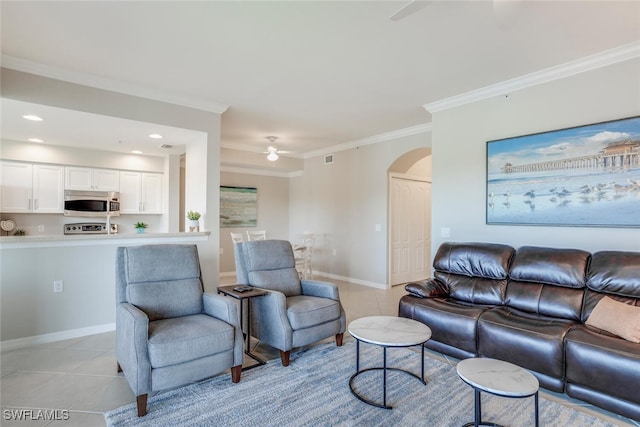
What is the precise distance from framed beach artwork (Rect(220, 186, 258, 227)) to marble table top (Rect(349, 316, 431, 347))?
4.90 m

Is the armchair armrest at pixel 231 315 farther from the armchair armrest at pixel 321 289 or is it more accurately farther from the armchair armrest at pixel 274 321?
the armchair armrest at pixel 321 289

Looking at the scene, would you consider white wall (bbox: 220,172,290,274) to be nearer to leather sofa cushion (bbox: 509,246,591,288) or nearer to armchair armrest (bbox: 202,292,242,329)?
armchair armrest (bbox: 202,292,242,329)

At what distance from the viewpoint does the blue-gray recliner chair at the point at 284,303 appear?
9.25ft

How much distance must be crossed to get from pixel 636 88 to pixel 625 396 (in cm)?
245

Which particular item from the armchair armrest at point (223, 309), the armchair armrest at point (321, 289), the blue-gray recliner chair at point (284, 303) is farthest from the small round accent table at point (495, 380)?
the armchair armrest at point (223, 309)

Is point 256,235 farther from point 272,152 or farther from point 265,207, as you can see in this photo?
point 272,152

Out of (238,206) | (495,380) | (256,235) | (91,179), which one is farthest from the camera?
(238,206)

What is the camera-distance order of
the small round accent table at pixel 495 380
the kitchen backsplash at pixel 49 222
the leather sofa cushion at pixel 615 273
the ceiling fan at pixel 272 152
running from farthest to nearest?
the ceiling fan at pixel 272 152 → the kitchen backsplash at pixel 49 222 → the leather sofa cushion at pixel 615 273 → the small round accent table at pixel 495 380

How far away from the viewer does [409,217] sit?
6195 mm

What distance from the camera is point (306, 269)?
6.39 meters

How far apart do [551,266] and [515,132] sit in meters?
1.48

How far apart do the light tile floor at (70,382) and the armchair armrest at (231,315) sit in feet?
1.57

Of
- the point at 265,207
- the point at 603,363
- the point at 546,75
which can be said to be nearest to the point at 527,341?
the point at 603,363

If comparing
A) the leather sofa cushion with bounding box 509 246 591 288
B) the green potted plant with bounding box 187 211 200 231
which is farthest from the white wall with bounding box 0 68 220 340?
the leather sofa cushion with bounding box 509 246 591 288
